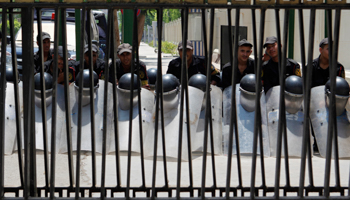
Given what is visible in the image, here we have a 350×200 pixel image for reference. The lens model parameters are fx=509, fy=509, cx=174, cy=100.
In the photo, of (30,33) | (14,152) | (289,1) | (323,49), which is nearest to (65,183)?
(14,152)

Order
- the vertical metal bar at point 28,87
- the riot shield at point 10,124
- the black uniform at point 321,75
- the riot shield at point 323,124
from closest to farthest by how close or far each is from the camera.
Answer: the vertical metal bar at point 28,87 → the riot shield at point 323,124 → the riot shield at point 10,124 → the black uniform at point 321,75

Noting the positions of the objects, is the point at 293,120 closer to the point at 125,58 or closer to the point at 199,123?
the point at 199,123

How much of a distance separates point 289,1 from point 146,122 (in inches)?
132

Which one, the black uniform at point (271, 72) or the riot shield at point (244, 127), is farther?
the black uniform at point (271, 72)

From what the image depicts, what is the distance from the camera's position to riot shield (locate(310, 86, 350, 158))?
568cm

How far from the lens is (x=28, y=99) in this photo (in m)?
3.04

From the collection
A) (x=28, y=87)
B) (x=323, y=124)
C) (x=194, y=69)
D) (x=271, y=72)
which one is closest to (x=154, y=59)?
(x=194, y=69)

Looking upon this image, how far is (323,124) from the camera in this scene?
18.9 ft

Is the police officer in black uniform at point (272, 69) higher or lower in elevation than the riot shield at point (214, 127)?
higher

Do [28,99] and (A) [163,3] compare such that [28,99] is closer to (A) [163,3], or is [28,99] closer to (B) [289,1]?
(A) [163,3]

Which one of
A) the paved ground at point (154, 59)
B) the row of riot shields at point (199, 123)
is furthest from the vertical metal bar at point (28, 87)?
the paved ground at point (154, 59)

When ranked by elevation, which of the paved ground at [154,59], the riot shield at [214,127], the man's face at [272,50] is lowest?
the paved ground at [154,59]

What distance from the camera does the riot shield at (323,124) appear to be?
5.68m

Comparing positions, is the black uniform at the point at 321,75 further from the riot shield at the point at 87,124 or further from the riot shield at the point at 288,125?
the riot shield at the point at 87,124
